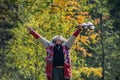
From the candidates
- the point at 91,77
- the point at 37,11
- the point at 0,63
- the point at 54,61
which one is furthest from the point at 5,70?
the point at 54,61

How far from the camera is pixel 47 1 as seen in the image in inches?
618

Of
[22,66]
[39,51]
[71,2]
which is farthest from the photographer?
[71,2]

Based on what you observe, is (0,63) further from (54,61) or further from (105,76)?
(54,61)

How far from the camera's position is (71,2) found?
1830 centimetres

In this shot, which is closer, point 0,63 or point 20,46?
point 20,46

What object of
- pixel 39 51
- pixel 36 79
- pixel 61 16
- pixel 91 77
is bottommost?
pixel 91 77

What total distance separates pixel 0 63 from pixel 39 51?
35.9 feet

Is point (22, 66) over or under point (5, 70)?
over

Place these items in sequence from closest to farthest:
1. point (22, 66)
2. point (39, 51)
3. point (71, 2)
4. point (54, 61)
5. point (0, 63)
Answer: point (54, 61) → point (39, 51) → point (22, 66) → point (71, 2) → point (0, 63)

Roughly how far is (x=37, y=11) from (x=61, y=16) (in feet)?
2.83

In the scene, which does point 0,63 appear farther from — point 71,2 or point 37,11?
point 37,11

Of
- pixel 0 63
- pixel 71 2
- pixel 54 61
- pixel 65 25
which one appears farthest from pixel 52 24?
pixel 0 63

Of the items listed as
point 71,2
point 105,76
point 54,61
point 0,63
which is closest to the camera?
point 54,61

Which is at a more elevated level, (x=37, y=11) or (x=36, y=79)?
(x=37, y=11)
